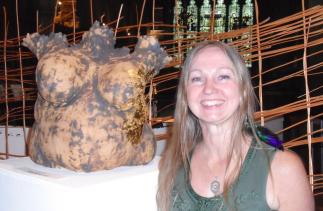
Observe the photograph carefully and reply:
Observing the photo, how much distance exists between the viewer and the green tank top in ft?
2.69

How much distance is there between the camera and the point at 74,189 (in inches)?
31.5

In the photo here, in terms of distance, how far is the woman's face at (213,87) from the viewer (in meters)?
0.84

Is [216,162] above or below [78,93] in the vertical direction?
below

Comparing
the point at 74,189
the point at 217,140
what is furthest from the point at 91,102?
the point at 217,140

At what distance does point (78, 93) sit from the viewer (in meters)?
0.90

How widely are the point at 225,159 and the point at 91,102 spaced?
324 mm

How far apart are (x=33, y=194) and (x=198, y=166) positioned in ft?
1.22

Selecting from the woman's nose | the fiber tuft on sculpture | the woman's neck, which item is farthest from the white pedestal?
the woman's nose

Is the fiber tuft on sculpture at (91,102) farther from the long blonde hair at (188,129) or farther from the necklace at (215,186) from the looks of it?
the necklace at (215,186)

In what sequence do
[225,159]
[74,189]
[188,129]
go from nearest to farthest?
[74,189] → [225,159] → [188,129]

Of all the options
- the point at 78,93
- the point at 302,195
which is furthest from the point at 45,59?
the point at 302,195

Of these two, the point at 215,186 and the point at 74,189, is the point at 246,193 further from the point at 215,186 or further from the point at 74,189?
the point at 74,189

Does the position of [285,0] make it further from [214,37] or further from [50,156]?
[50,156]

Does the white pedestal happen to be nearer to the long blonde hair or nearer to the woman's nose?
the long blonde hair
